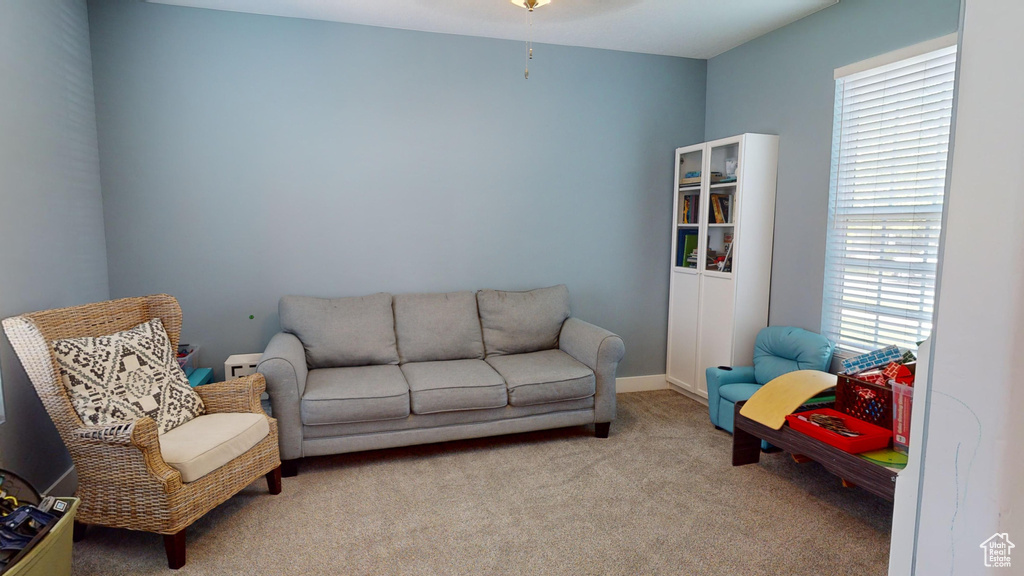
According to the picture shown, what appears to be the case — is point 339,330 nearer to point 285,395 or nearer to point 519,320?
point 285,395

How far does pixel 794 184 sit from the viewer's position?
3.57 meters

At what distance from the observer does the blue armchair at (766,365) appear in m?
3.28

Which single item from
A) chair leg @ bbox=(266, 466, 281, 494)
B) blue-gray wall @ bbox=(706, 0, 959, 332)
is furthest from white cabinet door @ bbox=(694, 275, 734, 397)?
chair leg @ bbox=(266, 466, 281, 494)

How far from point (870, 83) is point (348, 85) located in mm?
Answer: 3126

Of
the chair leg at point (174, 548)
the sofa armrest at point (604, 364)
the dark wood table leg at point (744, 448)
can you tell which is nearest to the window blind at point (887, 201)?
the dark wood table leg at point (744, 448)

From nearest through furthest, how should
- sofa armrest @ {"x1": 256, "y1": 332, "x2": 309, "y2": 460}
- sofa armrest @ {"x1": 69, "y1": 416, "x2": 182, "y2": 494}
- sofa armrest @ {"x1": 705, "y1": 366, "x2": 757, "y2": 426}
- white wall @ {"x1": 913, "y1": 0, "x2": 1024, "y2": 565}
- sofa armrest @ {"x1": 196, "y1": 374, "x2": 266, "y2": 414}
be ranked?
white wall @ {"x1": 913, "y1": 0, "x2": 1024, "y2": 565}
sofa armrest @ {"x1": 69, "y1": 416, "x2": 182, "y2": 494}
sofa armrest @ {"x1": 196, "y1": 374, "x2": 266, "y2": 414}
sofa armrest @ {"x1": 256, "y1": 332, "x2": 309, "y2": 460}
sofa armrest @ {"x1": 705, "y1": 366, "x2": 757, "y2": 426}

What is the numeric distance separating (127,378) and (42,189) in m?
1.04

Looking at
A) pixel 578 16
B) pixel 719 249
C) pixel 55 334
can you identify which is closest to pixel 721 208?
pixel 719 249

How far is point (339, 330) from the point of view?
3463 mm

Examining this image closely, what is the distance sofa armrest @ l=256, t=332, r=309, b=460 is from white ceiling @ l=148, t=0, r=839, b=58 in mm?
2094

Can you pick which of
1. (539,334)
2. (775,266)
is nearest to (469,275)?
(539,334)

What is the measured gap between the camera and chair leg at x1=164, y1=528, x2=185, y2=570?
2.16 metres

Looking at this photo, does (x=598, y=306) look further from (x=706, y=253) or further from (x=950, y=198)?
(x=950, y=198)

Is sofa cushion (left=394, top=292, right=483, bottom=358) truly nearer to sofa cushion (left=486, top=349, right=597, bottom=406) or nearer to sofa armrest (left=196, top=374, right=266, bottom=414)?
sofa cushion (left=486, top=349, right=597, bottom=406)
